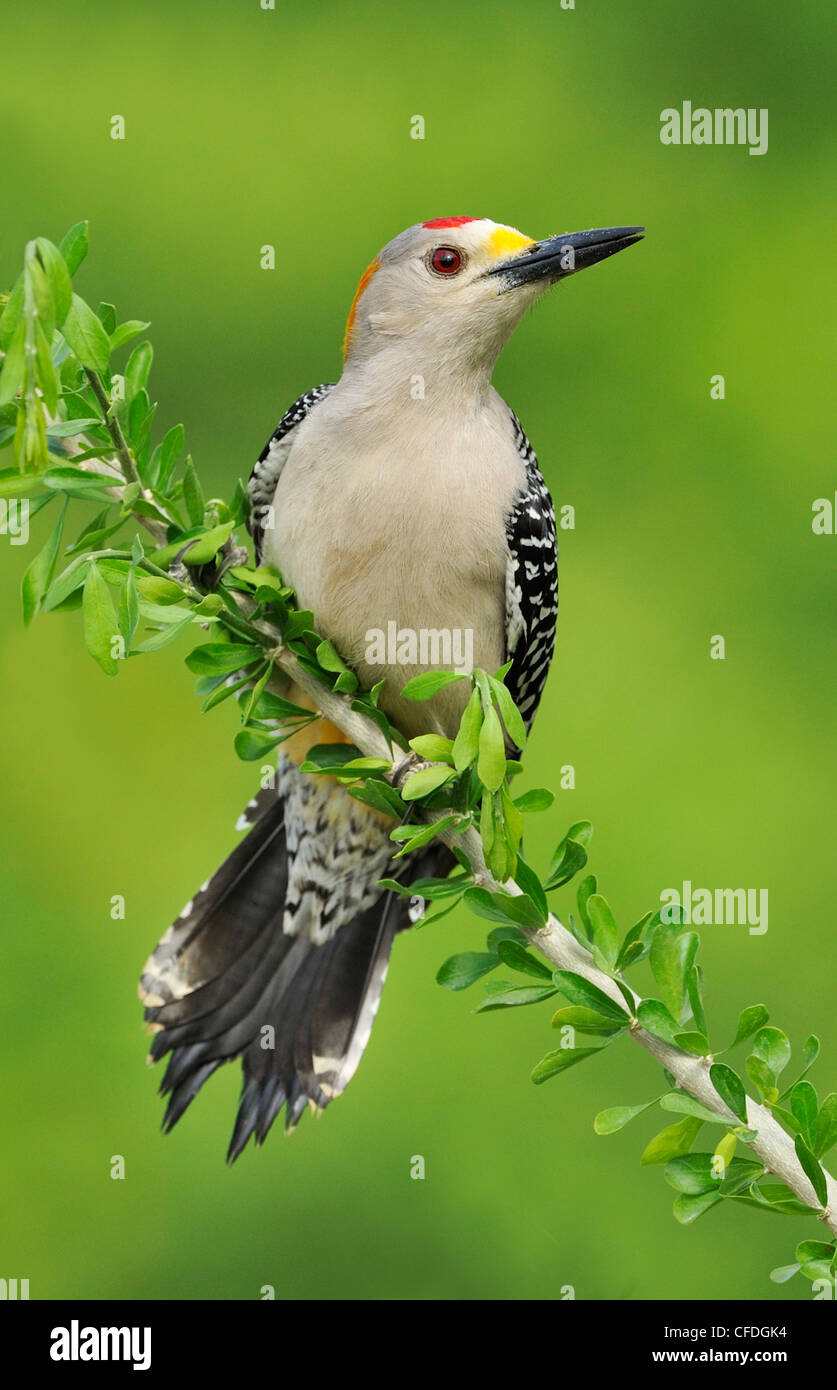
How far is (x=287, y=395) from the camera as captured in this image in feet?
10.7

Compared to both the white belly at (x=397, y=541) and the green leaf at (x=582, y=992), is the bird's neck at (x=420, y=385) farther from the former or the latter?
→ the green leaf at (x=582, y=992)

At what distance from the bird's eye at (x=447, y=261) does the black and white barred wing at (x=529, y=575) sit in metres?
0.25

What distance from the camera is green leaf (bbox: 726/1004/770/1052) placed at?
1167 mm

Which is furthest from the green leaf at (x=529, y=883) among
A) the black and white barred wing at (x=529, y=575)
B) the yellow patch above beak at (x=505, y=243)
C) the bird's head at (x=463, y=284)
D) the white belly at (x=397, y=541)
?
the yellow patch above beak at (x=505, y=243)

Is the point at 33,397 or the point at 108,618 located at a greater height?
the point at 33,397

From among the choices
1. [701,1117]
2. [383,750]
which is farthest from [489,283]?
[701,1117]

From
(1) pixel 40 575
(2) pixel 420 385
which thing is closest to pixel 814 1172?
(1) pixel 40 575

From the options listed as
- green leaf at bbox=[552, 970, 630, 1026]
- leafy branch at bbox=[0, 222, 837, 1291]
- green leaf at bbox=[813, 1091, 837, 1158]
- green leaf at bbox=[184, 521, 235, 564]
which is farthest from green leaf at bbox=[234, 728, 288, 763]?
green leaf at bbox=[813, 1091, 837, 1158]

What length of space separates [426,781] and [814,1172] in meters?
0.47

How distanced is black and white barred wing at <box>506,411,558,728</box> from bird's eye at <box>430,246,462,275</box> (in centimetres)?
25

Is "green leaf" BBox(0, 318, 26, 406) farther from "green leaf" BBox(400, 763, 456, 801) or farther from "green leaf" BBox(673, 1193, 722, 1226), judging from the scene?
"green leaf" BBox(673, 1193, 722, 1226)

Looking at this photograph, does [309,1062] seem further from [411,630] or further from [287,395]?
[287,395]

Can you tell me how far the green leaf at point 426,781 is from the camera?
50.3 inches

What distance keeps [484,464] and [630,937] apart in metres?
0.84
